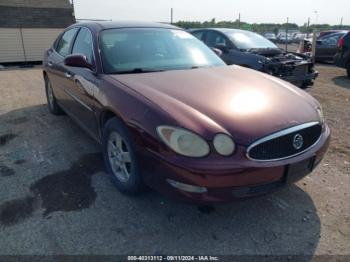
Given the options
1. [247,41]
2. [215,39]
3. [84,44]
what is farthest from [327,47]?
[84,44]

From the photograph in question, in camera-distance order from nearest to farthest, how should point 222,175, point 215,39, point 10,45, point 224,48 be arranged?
point 222,175, point 224,48, point 215,39, point 10,45

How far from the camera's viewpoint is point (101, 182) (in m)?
3.39

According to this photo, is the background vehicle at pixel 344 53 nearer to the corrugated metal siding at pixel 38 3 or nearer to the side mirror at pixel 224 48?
the side mirror at pixel 224 48

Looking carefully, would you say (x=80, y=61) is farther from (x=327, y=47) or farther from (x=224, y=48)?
(x=327, y=47)

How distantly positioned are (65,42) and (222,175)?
144 inches

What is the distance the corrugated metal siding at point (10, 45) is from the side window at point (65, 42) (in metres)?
10.7

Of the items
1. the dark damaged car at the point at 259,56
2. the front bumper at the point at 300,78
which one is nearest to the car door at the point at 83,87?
the dark damaged car at the point at 259,56

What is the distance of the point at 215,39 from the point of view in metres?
8.19

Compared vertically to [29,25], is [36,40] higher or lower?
lower

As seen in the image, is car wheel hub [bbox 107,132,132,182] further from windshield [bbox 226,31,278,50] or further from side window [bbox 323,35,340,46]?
side window [bbox 323,35,340,46]

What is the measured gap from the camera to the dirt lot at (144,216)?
2.47m

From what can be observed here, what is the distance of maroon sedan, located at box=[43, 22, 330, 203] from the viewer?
2303mm

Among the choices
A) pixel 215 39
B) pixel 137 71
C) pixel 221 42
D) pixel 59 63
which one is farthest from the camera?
pixel 215 39

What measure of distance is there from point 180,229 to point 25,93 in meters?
6.61
